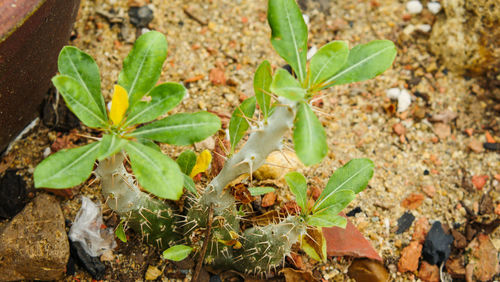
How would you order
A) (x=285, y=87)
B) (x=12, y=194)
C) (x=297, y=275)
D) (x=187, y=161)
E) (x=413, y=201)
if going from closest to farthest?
(x=285, y=87) < (x=187, y=161) < (x=297, y=275) < (x=12, y=194) < (x=413, y=201)

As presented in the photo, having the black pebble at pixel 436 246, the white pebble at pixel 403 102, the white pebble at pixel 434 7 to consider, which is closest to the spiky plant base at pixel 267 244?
the black pebble at pixel 436 246

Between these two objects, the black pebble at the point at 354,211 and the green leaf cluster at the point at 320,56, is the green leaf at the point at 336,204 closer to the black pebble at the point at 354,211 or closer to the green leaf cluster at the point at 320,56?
the green leaf cluster at the point at 320,56

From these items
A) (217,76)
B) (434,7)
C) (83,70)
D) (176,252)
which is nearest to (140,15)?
(217,76)

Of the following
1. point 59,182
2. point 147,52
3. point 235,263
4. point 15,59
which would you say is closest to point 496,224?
point 235,263

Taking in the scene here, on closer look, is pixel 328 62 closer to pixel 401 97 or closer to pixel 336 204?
pixel 336 204

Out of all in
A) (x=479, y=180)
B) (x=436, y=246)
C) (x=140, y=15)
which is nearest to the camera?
(x=436, y=246)

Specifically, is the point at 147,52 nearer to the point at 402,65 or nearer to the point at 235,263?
the point at 235,263

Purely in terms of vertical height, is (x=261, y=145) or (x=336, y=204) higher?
(x=261, y=145)
